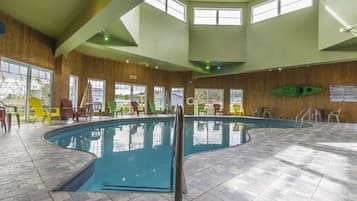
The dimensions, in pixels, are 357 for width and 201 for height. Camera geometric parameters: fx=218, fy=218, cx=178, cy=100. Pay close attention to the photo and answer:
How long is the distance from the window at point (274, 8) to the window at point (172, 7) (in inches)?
156

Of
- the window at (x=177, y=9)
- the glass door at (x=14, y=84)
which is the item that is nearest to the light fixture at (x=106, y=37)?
the glass door at (x=14, y=84)

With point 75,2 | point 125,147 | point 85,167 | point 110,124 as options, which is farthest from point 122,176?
point 110,124

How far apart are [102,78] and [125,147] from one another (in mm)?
7520

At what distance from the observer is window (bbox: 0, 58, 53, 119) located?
21.3ft

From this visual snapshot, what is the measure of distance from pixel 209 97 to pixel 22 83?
34.8 ft

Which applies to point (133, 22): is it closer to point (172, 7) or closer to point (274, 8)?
point (172, 7)

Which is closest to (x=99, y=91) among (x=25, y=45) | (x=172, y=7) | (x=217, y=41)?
A: (x=25, y=45)

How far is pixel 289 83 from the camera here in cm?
1241

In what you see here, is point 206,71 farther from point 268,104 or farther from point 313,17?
point 313,17

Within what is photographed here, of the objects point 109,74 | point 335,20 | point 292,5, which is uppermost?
point 292,5

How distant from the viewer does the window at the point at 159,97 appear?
14.1 meters

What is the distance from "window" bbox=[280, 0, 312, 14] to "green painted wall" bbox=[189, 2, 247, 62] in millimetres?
2015

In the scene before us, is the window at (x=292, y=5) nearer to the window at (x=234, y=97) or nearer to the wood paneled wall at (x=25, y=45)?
the window at (x=234, y=97)

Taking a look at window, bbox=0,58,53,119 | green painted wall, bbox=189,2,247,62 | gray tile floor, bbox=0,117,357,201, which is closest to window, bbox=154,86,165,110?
green painted wall, bbox=189,2,247,62
